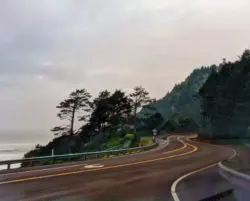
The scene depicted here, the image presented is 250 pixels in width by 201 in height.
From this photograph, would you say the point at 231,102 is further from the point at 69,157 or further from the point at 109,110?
the point at 69,157

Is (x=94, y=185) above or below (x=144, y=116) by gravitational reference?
below

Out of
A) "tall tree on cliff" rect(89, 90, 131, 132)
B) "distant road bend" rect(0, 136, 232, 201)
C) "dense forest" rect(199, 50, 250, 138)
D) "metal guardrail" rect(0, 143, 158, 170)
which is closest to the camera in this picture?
"distant road bend" rect(0, 136, 232, 201)

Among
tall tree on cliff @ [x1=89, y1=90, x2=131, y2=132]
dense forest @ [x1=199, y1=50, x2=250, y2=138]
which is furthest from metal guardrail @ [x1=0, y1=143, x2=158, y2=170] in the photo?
tall tree on cliff @ [x1=89, y1=90, x2=131, y2=132]

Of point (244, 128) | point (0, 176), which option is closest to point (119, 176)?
point (0, 176)

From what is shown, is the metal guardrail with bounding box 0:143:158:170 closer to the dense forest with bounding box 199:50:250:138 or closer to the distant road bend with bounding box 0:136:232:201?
the distant road bend with bounding box 0:136:232:201

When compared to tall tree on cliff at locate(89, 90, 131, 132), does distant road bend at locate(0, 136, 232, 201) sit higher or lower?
lower

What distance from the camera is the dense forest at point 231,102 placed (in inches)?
2621

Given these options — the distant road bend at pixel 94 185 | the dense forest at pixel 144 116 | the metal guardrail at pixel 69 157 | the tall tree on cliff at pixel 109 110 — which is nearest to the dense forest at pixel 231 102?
the dense forest at pixel 144 116

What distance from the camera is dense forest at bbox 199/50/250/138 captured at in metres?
66.6

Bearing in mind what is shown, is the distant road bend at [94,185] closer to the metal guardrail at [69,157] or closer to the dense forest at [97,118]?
the metal guardrail at [69,157]

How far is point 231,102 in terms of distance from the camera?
68.8 metres

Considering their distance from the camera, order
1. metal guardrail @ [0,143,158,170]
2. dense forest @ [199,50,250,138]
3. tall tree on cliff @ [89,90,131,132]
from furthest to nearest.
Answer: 1. tall tree on cliff @ [89,90,131,132]
2. dense forest @ [199,50,250,138]
3. metal guardrail @ [0,143,158,170]

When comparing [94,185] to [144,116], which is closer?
[94,185]

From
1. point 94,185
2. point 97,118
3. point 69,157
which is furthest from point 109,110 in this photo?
point 94,185
